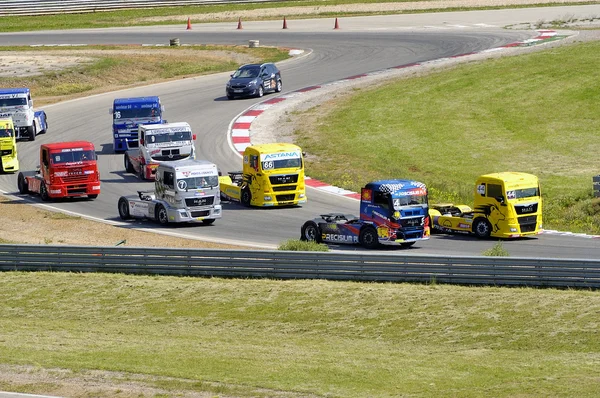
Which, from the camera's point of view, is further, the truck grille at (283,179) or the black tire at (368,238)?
the truck grille at (283,179)

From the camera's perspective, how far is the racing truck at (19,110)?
2025 inches

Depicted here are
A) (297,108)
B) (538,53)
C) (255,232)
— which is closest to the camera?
A: (255,232)

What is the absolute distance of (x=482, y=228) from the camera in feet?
113

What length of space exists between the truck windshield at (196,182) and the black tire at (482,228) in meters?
8.89

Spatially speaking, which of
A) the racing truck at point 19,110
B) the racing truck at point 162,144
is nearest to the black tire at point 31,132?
the racing truck at point 19,110

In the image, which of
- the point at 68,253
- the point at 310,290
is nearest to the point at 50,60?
the point at 68,253

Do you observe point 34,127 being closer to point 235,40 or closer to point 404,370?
point 235,40

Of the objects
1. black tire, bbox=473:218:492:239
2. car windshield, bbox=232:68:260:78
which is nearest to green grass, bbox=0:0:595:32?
car windshield, bbox=232:68:260:78

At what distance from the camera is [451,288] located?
25.4 m

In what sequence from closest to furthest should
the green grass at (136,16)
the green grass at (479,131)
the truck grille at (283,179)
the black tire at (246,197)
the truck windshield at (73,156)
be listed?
the truck grille at (283,179) < the black tire at (246,197) < the truck windshield at (73,156) < the green grass at (479,131) < the green grass at (136,16)

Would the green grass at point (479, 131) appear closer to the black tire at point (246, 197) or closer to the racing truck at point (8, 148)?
the black tire at point (246, 197)

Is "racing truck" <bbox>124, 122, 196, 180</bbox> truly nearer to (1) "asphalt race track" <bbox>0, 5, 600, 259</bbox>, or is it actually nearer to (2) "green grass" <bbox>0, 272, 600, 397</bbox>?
(1) "asphalt race track" <bbox>0, 5, 600, 259</bbox>

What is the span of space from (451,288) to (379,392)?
7.91 meters

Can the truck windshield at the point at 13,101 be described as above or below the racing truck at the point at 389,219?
above
